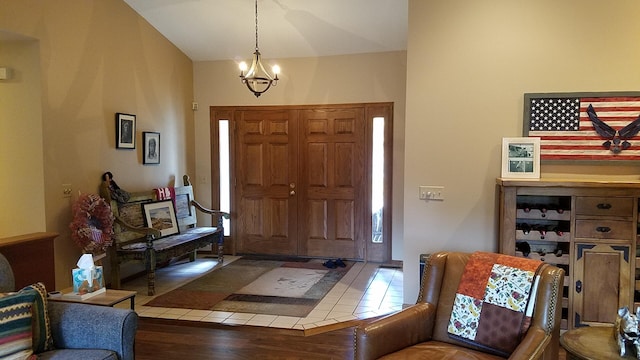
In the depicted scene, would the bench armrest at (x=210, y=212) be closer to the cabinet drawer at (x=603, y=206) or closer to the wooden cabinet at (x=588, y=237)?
the wooden cabinet at (x=588, y=237)

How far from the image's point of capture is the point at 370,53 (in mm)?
5828

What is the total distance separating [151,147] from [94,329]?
3.62 metres

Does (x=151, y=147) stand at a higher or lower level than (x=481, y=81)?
lower

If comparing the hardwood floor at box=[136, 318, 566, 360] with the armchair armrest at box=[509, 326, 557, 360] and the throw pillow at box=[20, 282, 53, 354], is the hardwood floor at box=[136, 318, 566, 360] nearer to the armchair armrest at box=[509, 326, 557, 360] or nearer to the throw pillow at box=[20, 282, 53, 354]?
the throw pillow at box=[20, 282, 53, 354]

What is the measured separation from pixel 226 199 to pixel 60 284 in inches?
103

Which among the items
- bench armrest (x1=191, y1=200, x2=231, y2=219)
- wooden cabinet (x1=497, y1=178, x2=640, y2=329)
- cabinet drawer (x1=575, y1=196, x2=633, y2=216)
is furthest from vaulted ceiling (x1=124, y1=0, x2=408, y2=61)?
cabinet drawer (x1=575, y1=196, x2=633, y2=216)

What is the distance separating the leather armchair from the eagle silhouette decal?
Result: 1.77 metres

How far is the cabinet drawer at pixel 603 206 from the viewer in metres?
3.26

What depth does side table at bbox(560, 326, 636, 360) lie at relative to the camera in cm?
207

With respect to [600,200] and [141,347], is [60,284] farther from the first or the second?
[600,200]

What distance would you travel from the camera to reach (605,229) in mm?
3299

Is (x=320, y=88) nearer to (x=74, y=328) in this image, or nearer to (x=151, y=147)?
(x=151, y=147)

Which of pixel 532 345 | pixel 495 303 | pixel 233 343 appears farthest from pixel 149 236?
pixel 532 345

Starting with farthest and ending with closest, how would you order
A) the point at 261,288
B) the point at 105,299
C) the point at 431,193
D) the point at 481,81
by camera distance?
the point at 261,288, the point at 431,193, the point at 481,81, the point at 105,299
